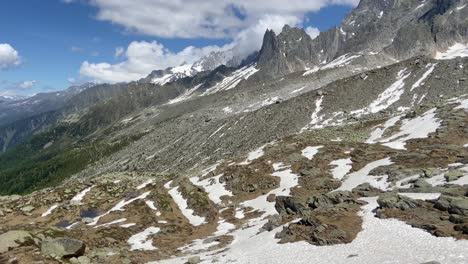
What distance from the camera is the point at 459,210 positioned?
3008 centimetres

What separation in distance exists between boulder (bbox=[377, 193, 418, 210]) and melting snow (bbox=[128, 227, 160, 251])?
22893mm

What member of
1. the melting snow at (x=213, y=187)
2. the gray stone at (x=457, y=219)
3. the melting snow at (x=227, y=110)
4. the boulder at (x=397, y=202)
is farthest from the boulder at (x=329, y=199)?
the melting snow at (x=227, y=110)

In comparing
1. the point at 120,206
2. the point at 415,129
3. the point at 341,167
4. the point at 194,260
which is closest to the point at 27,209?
the point at 120,206

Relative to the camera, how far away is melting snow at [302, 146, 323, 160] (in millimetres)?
65875

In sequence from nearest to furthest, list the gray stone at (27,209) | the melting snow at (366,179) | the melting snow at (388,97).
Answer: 1. the melting snow at (366,179)
2. the gray stone at (27,209)
3. the melting snow at (388,97)

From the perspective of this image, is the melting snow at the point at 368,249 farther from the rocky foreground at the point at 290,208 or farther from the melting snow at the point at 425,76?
the melting snow at the point at 425,76

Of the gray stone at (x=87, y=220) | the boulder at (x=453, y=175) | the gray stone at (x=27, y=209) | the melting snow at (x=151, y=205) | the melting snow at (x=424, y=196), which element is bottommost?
the boulder at (x=453, y=175)

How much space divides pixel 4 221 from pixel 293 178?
4147 cm

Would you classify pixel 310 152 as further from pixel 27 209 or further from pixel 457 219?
pixel 27 209

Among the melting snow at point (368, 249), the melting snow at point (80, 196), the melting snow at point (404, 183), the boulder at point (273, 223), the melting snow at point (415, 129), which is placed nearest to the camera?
the melting snow at point (368, 249)

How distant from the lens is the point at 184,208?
2297 inches

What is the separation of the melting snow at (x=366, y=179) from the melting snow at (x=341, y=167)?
85.5 inches

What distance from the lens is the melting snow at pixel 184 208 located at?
53.2m

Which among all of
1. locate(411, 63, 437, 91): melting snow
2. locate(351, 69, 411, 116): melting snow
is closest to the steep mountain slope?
locate(351, 69, 411, 116): melting snow
